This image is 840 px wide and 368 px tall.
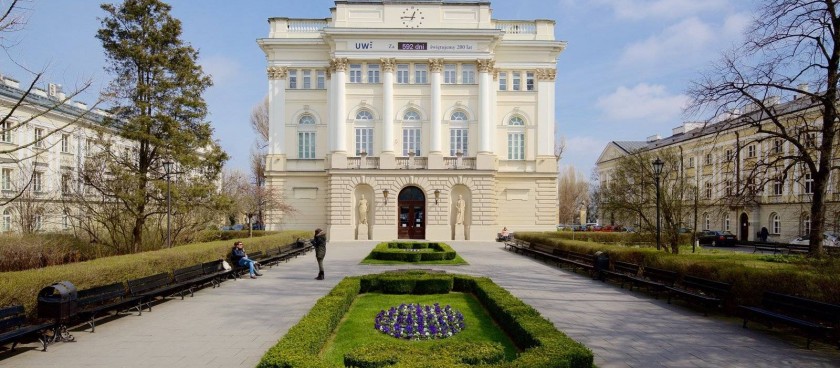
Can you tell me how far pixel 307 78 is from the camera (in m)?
45.3

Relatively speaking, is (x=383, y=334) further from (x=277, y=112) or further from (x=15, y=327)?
(x=277, y=112)

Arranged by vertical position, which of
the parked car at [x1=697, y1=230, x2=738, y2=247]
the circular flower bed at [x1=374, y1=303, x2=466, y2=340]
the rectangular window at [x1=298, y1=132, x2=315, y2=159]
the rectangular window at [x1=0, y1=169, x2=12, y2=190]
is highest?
the rectangular window at [x1=298, y1=132, x2=315, y2=159]

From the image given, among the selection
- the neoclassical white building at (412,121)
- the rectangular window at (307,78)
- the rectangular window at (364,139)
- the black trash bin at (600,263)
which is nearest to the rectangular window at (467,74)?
the neoclassical white building at (412,121)

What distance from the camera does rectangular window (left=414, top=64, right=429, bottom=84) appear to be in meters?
44.2

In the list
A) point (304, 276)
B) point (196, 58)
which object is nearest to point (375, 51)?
point (196, 58)

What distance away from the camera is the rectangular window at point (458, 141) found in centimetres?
4444

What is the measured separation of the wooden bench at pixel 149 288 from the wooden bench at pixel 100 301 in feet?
0.63

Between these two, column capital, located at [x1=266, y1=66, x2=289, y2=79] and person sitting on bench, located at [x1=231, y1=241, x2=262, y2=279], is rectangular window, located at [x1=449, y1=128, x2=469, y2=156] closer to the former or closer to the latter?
column capital, located at [x1=266, y1=66, x2=289, y2=79]

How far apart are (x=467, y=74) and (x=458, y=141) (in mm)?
5444

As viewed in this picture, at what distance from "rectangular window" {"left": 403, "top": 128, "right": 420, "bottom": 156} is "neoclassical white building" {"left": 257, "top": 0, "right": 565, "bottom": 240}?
114mm

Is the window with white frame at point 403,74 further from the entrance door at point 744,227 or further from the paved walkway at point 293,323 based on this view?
the entrance door at point 744,227

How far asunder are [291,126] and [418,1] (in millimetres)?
14337

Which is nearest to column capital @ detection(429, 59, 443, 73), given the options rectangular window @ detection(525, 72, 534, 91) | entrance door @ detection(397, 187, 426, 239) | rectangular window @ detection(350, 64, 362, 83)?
rectangular window @ detection(350, 64, 362, 83)

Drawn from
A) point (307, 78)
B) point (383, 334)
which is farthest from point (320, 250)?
point (307, 78)
